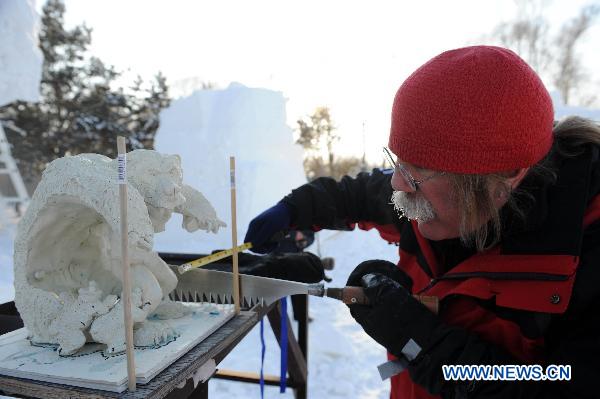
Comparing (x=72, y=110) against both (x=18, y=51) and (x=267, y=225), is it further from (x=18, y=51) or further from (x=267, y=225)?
(x=267, y=225)

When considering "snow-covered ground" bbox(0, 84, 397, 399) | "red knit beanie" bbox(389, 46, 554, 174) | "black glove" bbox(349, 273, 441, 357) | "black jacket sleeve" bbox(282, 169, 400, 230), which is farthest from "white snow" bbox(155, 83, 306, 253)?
"red knit beanie" bbox(389, 46, 554, 174)

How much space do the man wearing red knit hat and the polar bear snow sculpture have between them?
0.76 metres

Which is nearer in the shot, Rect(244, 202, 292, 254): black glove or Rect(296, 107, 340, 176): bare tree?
Rect(244, 202, 292, 254): black glove

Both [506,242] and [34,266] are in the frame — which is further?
[34,266]

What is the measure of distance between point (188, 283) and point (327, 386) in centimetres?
182

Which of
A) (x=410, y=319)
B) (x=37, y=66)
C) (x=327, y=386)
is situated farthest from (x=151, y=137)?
(x=410, y=319)

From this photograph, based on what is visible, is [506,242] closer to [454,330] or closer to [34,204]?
[454,330]

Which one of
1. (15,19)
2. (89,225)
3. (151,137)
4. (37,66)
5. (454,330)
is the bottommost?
(454,330)

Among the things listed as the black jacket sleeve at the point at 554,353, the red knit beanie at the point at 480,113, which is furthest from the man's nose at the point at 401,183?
the black jacket sleeve at the point at 554,353

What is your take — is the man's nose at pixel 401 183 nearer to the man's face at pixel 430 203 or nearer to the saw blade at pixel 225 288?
the man's face at pixel 430 203

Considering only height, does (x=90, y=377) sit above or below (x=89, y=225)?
below

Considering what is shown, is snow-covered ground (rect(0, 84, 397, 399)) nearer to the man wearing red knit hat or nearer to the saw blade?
the saw blade

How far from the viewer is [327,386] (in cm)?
311

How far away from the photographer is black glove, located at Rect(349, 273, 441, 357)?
1126 millimetres
